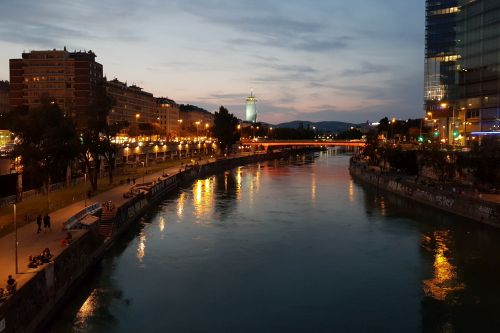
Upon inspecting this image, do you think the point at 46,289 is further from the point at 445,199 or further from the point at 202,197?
the point at 202,197

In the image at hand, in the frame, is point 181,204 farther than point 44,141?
Yes

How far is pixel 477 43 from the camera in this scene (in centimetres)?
8494

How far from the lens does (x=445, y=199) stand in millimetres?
52781

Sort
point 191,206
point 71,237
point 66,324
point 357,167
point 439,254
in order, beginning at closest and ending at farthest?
point 66,324 → point 71,237 → point 439,254 → point 191,206 → point 357,167

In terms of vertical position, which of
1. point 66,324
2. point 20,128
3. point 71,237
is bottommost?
point 66,324

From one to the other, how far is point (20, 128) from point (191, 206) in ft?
63.6

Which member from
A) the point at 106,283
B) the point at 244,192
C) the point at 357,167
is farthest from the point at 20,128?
the point at 357,167

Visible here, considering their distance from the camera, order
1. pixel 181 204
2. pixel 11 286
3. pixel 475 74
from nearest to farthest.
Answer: pixel 11 286, pixel 181 204, pixel 475 74

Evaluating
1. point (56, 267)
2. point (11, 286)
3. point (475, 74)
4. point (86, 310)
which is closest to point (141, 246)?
point (86, 310)

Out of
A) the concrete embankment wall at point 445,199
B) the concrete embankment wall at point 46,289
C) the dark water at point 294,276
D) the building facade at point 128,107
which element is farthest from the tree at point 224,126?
the concrete embankment wall at point 46,289

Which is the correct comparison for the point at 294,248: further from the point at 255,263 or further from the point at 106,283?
the point at 106,283

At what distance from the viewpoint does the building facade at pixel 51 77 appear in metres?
139

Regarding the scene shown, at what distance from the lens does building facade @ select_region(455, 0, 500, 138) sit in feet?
264

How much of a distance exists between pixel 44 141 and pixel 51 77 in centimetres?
10310
